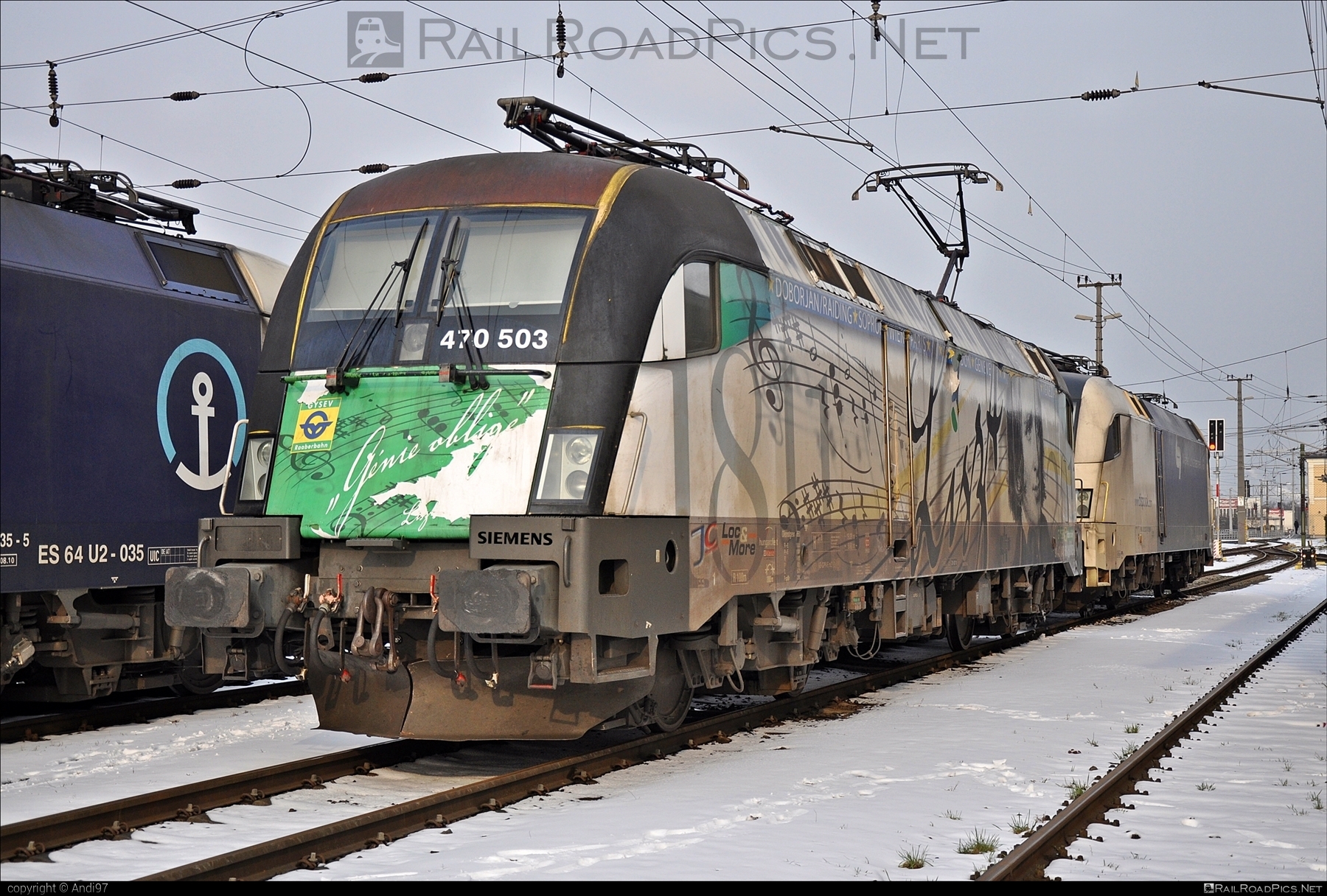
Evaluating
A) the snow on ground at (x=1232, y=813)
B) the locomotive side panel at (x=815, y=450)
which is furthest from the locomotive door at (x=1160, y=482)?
the snow on ground at (x=1232, y=813)

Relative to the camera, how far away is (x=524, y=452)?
758 centimetres

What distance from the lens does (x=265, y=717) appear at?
10.4 metres

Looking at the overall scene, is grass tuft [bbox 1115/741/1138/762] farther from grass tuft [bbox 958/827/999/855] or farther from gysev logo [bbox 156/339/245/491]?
gysev logo [bbox 156/339/245/491]

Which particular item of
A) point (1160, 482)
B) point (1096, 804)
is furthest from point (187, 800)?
point (1160, 482)

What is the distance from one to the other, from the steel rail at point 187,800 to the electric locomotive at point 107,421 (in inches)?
36.8

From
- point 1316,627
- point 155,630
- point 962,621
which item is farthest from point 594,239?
point 1316,627

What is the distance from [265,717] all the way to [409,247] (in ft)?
14.1

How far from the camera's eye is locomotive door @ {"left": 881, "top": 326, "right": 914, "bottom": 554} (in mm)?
11766

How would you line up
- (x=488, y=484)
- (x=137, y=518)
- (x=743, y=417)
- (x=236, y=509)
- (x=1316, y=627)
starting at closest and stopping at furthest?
(x=488, y=484)
(x=236, y=509)
(x=743, y=417)
(x=137, y=518)
(x=1316, y=627)

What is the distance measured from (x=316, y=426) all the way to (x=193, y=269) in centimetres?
398

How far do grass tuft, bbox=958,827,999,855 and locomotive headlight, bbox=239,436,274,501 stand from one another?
457cm


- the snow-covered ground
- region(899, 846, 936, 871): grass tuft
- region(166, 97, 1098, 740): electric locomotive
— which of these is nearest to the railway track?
the snow-covered ground

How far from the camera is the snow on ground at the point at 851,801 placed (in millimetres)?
6105
